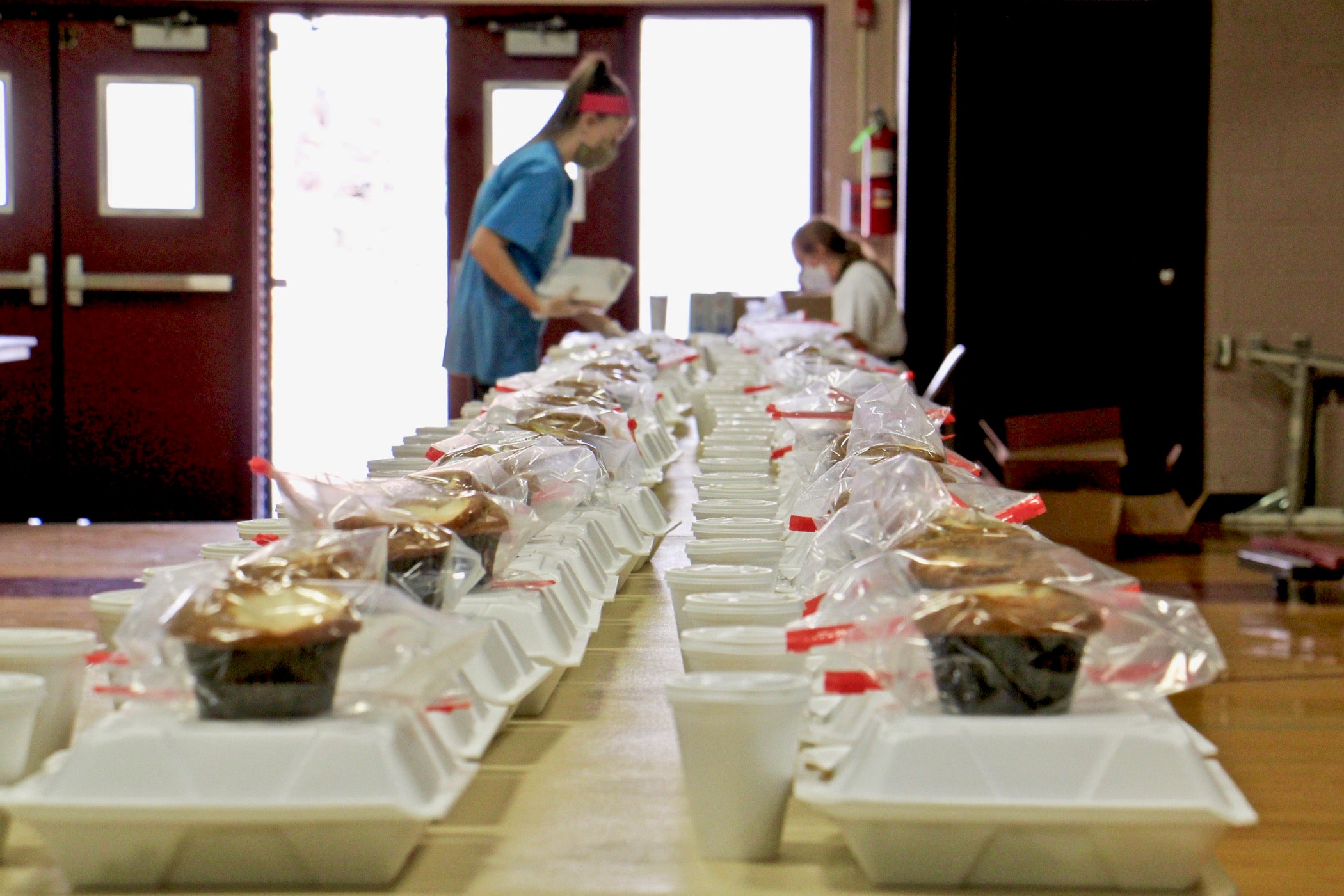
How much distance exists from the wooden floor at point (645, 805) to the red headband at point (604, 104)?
113 centimetres

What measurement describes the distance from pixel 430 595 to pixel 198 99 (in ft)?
21.6

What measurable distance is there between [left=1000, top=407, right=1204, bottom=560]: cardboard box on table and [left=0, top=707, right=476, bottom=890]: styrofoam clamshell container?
444 centimetres

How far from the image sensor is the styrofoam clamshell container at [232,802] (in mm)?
675

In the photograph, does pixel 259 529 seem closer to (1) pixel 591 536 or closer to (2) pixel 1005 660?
(1) pixel 591 536

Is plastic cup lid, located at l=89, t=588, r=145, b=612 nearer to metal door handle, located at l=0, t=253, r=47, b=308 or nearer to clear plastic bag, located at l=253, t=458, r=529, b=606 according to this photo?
clear plastic bag, located at l=253, t=458, r=529, b=606

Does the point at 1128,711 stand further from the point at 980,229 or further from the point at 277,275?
the point at 277,275

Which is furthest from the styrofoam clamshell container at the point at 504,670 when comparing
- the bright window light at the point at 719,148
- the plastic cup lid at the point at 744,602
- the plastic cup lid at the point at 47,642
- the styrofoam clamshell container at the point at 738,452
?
the bright window light at the point at 719,148

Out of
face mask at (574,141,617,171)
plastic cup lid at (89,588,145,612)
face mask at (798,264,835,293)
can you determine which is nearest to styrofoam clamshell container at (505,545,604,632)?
plastic cup lid at (89,588,145,612)

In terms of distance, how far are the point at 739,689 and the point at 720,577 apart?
1.27ft

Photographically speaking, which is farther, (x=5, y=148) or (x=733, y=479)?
(x=5, y=148)

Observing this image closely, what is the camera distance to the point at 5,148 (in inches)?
279

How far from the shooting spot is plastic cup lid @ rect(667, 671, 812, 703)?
719 millimetres

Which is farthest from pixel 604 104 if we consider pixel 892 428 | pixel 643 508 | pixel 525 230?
pixel 892 428

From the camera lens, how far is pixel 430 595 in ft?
3.08
